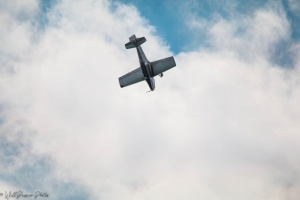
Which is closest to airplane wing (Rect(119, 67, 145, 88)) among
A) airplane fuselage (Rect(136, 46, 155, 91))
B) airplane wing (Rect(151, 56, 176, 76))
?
airplane fuselage (Rect(136, 46, 155, 91))

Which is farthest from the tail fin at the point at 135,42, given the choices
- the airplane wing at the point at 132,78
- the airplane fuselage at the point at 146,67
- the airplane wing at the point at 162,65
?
the airplane wing at the point at 132,78


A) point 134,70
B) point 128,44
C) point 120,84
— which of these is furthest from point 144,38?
point 120,84

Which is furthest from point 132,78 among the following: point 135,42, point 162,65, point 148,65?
point 135,42

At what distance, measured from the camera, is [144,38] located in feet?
124

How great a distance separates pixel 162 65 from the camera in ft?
126

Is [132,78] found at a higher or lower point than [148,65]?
higher

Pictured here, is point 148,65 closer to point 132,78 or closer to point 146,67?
point 146,67

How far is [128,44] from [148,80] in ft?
18.9

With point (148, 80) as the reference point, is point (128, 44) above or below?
above

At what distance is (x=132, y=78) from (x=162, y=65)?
542 cm

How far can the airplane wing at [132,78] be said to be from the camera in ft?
132

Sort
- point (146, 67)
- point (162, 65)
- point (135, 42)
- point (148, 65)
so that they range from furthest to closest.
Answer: point (162, 65) < point (148, 65) < point (135, 42) < point (146, 67)

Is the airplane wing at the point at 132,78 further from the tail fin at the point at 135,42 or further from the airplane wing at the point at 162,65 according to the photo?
the tail fin at the point at 135,42

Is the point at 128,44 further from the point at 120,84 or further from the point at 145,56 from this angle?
the point at 120,84
